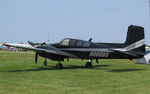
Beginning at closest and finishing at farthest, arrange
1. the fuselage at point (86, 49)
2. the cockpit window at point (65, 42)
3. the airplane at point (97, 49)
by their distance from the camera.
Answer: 1. the airplane at point (97, 49)
2. the fuselage at point (86, 49)
3. the cockpit window at point (65, 42)

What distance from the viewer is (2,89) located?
381 inches

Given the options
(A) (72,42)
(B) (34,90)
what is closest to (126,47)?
(A) (72,42)

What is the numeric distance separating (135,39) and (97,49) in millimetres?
3617

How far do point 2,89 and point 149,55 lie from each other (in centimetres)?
2263

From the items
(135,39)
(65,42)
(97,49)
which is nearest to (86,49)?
(97,49)

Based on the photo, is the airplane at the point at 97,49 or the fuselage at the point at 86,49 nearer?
the airplane at the point at 97,49

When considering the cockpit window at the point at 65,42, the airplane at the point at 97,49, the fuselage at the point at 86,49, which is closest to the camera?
the airplane at the point at 97,49

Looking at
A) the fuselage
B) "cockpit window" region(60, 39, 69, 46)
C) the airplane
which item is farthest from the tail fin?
"cockpit window" region(60, 39, 69, 46)

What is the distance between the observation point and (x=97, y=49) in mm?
19547

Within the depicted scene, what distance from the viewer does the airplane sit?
17797 mm

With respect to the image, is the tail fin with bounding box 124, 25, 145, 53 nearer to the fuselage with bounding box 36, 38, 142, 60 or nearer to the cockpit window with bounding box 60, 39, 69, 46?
the fuselage with bounding box 36, 38, 142, 60

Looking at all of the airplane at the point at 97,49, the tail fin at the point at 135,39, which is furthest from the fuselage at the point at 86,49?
the tail fin at the point at 135,39

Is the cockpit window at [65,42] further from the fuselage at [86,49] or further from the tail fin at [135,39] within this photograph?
the tail fin at [135,39]

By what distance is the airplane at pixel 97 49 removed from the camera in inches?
701
